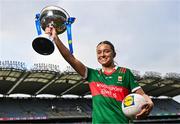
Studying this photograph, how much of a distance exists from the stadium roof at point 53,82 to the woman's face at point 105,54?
110 ft

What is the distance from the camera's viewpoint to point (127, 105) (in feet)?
12.8

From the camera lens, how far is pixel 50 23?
4434 mm

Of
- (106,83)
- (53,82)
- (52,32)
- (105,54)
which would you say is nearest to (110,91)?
(106,83)

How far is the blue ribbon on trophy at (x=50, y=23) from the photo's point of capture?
4.42 meters

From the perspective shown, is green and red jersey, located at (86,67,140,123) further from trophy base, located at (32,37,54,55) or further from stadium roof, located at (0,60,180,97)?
stadium roof, located at (0,60,180,97)

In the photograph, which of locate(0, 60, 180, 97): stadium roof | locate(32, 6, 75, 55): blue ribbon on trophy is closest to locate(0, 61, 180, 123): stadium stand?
locate(0, 60, 180, 97): stadium roof

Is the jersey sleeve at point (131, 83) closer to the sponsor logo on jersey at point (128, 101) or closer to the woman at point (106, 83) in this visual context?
the woman at point (106, 83)

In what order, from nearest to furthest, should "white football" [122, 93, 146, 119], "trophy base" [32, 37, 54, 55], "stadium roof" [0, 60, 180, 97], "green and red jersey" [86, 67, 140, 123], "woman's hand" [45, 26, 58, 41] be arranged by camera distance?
"white football" [122, 93, 146, 119] < "green and red jersey" [86, 67, 140, 123] < "woman's hand" [45, 26, 58, 41] < "trophy base" [32, 37, 54, 55] < "stadium roof" [0, 60, 180, 97]

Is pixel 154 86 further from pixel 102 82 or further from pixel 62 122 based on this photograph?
pixel 102 82

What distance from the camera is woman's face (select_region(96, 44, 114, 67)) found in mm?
4133

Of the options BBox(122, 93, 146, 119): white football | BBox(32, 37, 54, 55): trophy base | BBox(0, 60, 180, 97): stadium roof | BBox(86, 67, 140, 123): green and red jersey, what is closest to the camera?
BBox(122, 93, 146, 119): white football

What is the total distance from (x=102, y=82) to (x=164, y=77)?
45.5 m

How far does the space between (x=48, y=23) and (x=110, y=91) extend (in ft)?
4.08

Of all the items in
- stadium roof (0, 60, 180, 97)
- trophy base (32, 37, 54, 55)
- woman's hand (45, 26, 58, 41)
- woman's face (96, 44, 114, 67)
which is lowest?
woman's face (96, 44, 114, 67)
